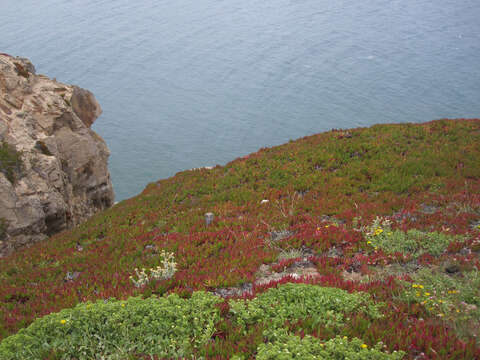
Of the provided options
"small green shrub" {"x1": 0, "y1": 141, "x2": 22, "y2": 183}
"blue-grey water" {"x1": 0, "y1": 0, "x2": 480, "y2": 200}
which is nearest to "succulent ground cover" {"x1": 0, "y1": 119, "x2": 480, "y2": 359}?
"small green shrub" {"x1": 0, "y1": 141, "x2": 22, "y2": 183}

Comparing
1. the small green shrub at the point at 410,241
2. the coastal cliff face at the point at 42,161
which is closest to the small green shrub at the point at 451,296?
the small green shrub at the point at 410,241

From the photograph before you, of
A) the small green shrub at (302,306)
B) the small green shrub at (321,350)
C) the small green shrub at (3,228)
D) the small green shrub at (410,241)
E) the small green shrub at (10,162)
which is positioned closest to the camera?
the small green shrub at (321,350)

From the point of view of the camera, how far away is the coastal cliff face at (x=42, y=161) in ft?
47.7

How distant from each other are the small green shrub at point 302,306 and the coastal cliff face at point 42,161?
39.7ft

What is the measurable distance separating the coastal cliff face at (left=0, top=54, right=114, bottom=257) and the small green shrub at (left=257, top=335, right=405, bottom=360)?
1310cm

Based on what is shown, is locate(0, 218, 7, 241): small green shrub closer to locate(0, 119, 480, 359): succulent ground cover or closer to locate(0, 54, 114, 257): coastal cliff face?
locate(0, 54, 114, 257): coastal cliff face

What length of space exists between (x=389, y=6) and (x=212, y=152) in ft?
210

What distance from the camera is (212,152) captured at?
5206 centimetres

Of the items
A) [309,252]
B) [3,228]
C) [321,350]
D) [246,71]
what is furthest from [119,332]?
[246,71]

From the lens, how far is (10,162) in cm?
1495

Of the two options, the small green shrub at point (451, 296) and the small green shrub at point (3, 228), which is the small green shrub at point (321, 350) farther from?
the small green shrub at point (3, 228)

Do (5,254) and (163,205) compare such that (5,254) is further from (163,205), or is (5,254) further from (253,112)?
(253,112)

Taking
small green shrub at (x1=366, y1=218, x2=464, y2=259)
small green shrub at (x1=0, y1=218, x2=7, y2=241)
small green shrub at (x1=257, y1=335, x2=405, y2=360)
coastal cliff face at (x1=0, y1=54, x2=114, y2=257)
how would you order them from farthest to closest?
coastal cliff face at (x1=0, y1=54, x2=114, y2=257) < small green shrub at (x1=0, y1=218, x2=7, y2=241) < small green shrub at (x1=366, y1=218, x2=464, y2=259) < small green shrub at (x1=257, y1=335, x2=405, y2=360)

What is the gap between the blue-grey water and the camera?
51.6 m
